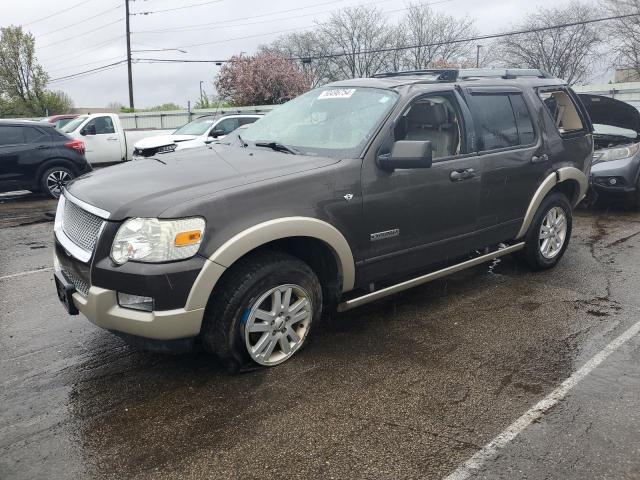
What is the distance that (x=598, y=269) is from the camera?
5.75 metres

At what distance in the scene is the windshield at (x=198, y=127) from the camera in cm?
1358

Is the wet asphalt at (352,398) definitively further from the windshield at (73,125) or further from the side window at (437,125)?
the windshield at (73,125)

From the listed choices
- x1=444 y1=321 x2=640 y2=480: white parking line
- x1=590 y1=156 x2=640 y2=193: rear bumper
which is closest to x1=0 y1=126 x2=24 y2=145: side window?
x1=590 y1=156 x2=640 y2=193: rear bumper

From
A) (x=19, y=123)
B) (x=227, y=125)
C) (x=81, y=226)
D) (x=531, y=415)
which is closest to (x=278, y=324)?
(x=81, y=226)

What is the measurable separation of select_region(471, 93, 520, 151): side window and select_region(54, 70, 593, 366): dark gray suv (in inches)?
0.6

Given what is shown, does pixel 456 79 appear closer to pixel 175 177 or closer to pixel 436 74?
pixel 436 74

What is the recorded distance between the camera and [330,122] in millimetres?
4176

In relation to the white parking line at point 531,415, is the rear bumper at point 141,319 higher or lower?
higher

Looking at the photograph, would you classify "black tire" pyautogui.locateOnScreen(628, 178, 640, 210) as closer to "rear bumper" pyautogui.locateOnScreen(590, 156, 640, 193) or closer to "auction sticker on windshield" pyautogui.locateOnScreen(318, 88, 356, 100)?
"rear bumper" pyautogui.locateOnScreen(590, 156, 640, 193)

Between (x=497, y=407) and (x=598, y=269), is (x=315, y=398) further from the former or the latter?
(x=598, y=269)

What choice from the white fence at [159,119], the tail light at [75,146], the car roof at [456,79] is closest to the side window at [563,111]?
the car roof at [456,79]

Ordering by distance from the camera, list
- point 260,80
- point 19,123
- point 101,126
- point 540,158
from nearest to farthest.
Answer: point 540,158
point 19,123
point 101,126
point 260,80

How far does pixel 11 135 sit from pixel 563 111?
9.35 meters

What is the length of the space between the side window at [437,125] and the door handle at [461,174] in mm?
159
